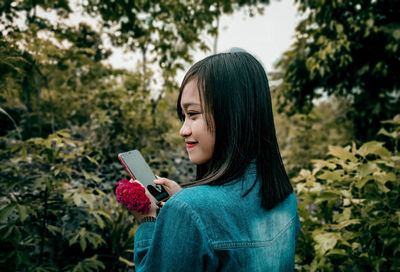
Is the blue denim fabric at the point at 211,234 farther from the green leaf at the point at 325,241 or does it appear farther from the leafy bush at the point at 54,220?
the leafy bush at the point at 54,220

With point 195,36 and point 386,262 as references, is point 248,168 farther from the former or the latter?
point 195,36

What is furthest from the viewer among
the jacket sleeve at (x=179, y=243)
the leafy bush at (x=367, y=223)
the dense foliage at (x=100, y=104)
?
the dense foliage at (x=100, y=104)

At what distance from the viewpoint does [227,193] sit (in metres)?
0.82

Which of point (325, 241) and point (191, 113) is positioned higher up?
point (191, 113)

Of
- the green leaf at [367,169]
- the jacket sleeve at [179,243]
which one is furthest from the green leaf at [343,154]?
the jacket sleeve at [179,243]

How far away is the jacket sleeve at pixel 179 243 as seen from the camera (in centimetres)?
72

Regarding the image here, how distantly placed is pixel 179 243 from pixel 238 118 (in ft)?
1.39

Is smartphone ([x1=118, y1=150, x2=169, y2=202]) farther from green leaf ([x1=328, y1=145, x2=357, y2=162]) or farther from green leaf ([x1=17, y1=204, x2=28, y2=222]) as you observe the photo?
green leaf ([x1=328, y1=145, x2=357, y2=162])

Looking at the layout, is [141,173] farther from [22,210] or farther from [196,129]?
[22,210]

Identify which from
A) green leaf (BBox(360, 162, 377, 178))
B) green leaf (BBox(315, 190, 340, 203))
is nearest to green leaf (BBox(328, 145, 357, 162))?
green leaf (BBox(360, 162, 377, 178))

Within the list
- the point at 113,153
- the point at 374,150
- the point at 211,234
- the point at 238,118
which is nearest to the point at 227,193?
the point at 211,234

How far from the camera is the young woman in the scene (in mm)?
738

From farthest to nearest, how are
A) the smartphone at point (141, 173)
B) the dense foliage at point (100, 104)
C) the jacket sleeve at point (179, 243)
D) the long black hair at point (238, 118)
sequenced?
the dense foliage at point (100, 104), the smartphone at point (141, 173), the long black hair at point (238, 118), the jacket sleeve at point (179, 243)

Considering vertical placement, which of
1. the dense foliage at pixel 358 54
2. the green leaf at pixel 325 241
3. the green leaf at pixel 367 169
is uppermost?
the dense foliage at pixel 358 54
